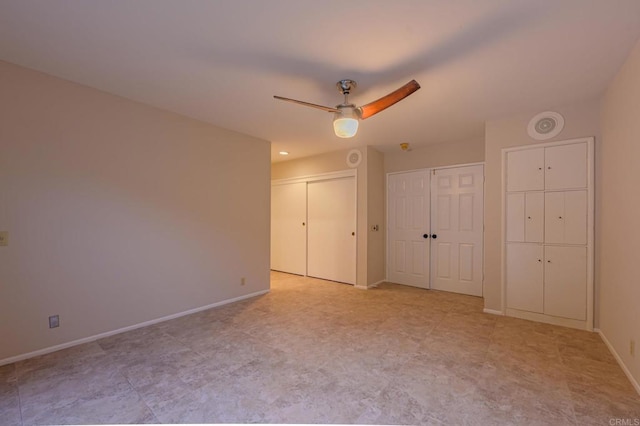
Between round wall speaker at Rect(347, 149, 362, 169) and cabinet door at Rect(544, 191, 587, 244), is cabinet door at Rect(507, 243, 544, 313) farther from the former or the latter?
round wall speaker at Rect(347, 149, 362, 169)

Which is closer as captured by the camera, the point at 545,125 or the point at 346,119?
the point at 346,119

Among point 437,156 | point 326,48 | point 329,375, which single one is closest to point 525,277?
point 437,156

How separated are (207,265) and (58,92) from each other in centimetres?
230

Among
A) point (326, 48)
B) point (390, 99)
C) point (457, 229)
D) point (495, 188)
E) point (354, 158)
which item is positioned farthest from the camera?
point (354, 158)

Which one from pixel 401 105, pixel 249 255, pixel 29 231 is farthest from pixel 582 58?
A: pixel 29 231

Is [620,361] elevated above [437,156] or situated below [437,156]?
below

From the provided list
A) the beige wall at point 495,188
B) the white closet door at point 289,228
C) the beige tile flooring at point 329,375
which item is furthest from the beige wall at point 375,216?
the beige wall at point 495,188

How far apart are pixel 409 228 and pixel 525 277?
1923mm

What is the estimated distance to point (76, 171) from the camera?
2639mm

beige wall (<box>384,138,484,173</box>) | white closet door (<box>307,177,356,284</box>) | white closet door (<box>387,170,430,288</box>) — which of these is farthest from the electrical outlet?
beige wall (<box>384,138,484,173</box>)

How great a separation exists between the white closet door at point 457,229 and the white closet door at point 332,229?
1.38 m

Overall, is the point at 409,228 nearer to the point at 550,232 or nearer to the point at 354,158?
the point at 354,158

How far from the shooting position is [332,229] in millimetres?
5262

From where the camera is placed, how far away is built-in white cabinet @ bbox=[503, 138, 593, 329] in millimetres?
3004
